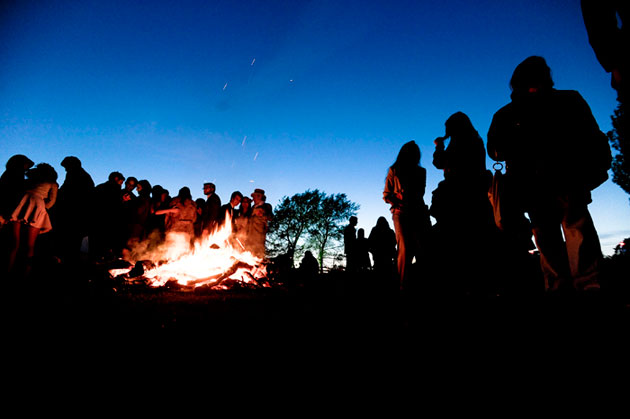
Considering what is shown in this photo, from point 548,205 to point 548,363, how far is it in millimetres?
1945

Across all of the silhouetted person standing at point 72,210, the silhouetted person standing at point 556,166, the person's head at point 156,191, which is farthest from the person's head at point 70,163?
the silhouetted person standing at point 556,166

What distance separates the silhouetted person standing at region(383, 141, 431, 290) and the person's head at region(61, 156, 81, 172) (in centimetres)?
799

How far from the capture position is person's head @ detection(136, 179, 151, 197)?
30.3 feet

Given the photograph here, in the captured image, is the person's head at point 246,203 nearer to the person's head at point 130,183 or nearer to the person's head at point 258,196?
the person's head at point 258,196

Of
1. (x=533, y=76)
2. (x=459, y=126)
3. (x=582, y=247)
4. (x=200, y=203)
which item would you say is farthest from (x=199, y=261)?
(x=533, y=76)

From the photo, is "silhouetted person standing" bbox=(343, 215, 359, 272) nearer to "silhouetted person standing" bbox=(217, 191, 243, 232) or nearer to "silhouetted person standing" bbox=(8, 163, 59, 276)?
"silhouetted person standing" bbox=(217, 191, 243, 232)

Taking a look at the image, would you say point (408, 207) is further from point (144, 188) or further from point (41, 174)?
point (144, 188)

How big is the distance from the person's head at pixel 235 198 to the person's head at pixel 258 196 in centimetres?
63

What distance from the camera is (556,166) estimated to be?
263cm

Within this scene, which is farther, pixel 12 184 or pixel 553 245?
pixel 12 184

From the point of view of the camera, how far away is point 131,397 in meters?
1.27

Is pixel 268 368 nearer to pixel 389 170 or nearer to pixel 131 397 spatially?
pixel 131 397

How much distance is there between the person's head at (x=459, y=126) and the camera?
4031mm

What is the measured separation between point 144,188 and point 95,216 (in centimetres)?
183
